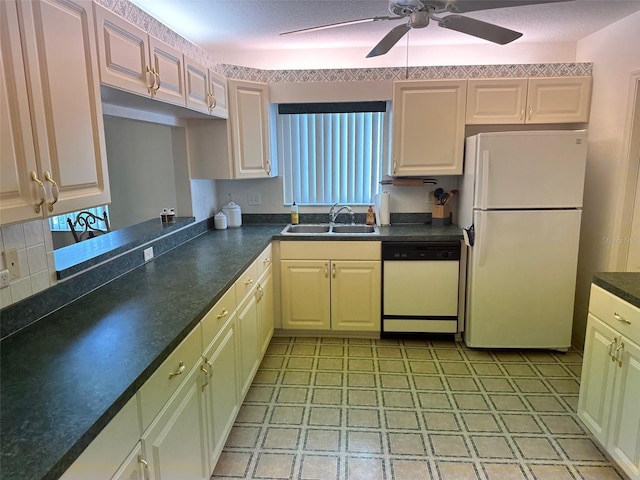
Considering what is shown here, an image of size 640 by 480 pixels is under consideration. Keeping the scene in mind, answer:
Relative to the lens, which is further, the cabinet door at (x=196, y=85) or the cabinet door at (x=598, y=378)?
the cabinet door at (x=196, y=85)

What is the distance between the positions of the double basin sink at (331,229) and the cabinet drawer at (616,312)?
1.67 meters

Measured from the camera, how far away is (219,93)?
290 centimetres

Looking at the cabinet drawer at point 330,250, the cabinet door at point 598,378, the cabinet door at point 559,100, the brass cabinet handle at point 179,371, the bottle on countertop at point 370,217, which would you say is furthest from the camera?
the bottle on countertop at point 370,217

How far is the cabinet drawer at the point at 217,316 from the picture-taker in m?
1.73

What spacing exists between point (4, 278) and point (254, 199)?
2486mm

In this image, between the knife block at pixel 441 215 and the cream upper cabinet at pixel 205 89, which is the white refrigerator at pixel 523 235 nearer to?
the knife block at pixel 441 215

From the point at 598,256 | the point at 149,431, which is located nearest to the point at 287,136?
the point at 598,256

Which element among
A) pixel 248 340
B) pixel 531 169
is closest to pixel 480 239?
pixel 531 169

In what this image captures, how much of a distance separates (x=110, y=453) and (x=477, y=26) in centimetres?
222

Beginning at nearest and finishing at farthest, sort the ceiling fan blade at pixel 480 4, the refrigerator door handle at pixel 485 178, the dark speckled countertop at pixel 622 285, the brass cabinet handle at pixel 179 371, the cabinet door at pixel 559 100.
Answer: the brass cabinet handle at pixel 179 371 → the ceiling fan blade at pixel 480 4 → the dark speckled countertop at pixel 622 285 → the refrigerator door handle at pixel 485 178 → the cabinet door at pixel 559 100

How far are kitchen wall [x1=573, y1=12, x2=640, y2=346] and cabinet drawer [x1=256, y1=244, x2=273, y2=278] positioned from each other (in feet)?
8.03

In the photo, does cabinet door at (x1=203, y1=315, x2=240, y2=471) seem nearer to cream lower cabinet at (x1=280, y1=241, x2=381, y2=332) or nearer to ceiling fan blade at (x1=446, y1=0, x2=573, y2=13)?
cream lower cabinet at (x1=280, y1=241, x2=381, y2=332)

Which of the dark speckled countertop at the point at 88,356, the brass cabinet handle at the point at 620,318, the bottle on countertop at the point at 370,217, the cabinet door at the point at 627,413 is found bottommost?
the cabinet door at the point at 627,413

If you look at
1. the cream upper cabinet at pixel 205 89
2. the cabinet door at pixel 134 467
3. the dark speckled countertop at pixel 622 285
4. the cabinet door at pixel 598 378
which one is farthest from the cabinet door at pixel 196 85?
the cabinet door at pixel 598 378
